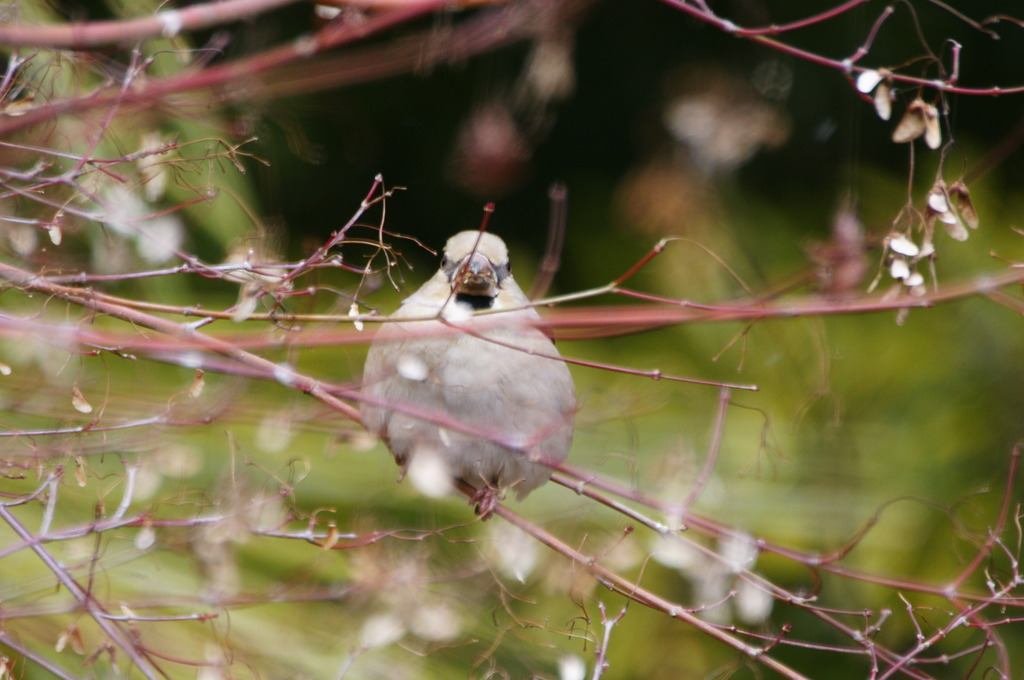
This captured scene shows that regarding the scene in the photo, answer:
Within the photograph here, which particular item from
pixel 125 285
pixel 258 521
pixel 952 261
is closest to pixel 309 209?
pixel 125 285

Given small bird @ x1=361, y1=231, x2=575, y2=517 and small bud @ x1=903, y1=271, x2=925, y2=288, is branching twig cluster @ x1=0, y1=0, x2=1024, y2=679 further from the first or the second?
small bird @ x1=361, y1=231, x2=575, y2=517

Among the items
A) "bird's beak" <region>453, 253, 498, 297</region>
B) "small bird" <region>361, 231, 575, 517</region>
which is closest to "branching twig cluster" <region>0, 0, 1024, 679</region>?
"small bird" <region>361, 231, 575, 517</region>

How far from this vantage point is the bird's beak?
1962 millimetres

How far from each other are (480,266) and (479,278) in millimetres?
40

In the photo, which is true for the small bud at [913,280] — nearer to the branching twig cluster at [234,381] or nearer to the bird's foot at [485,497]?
the branching twig cluster at [234,381]

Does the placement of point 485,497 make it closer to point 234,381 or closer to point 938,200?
point 234,381

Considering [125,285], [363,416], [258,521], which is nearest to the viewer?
[258,521]

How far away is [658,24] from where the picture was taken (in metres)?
3.88

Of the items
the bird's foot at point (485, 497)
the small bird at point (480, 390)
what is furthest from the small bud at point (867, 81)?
the bird's foot at point (485, 497)

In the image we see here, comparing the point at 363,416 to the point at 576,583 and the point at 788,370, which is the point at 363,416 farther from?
the point at 788,370

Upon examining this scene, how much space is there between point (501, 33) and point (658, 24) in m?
2.08

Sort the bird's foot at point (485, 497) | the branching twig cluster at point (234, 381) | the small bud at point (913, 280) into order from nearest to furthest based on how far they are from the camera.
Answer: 1. the branching twig cluster at point (234, 381)
2. the small bud at point (913, 280)
3. the bird's foot at point (485, 497)

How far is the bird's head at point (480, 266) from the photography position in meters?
2.02

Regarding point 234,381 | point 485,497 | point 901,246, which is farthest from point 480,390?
point 901,246
